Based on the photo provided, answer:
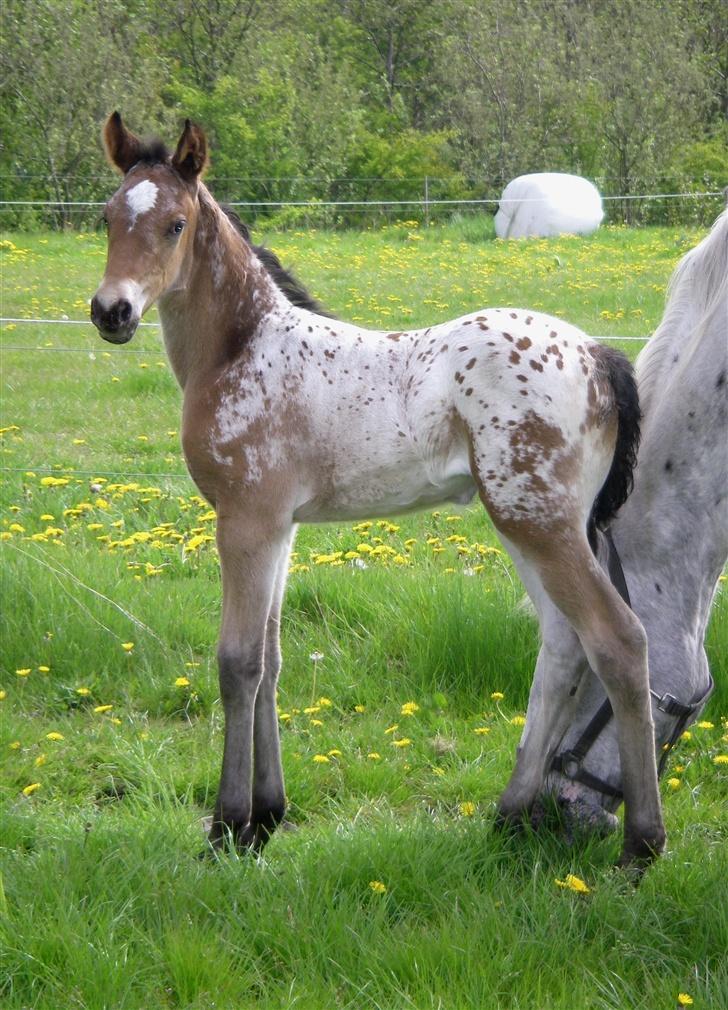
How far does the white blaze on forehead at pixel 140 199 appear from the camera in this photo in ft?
9.82

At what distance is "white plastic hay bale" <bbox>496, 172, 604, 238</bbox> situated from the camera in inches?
658

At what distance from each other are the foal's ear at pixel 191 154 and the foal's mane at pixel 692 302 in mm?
1338

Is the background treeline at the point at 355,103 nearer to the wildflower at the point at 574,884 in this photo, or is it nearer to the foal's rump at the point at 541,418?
the foal's rump at the point at 541,418

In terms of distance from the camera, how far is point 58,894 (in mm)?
2842

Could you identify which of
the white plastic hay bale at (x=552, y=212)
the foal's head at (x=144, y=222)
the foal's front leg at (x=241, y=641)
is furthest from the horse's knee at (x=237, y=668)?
the white plastic hay bale at (x=552, y=212)

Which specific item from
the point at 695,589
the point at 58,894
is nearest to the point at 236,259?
the point at 695,589

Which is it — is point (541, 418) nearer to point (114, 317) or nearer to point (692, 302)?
point (692, 302)

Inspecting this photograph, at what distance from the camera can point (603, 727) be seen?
299 centimetres

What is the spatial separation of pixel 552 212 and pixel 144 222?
14.6 meters

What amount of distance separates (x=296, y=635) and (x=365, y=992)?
2223 millimetres

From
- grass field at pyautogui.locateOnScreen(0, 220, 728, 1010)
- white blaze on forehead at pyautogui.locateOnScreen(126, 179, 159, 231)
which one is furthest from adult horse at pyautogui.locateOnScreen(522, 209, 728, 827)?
white blaze on forehead at pyautogui.locateOnScreen(126, 179, 159, 231)

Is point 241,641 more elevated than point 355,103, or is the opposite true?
point 355,103

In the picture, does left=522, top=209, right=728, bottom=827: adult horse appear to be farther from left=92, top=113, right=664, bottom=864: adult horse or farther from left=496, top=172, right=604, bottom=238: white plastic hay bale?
left=496, top=172, right=604, bottom=238: white plastic hay bale


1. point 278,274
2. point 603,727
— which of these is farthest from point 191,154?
point 603,727
